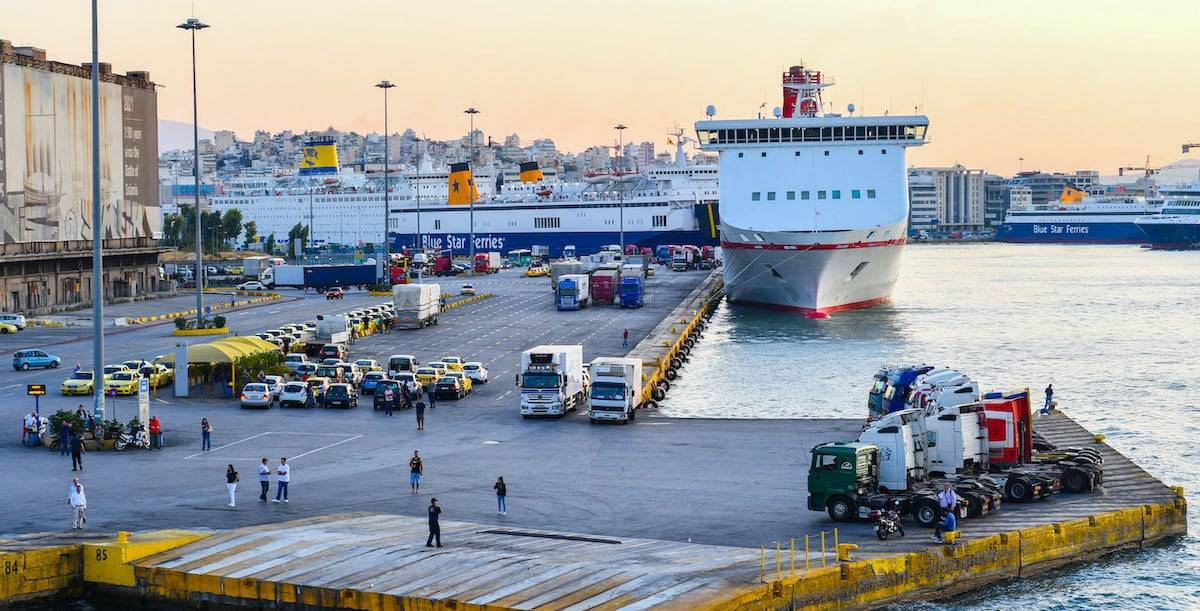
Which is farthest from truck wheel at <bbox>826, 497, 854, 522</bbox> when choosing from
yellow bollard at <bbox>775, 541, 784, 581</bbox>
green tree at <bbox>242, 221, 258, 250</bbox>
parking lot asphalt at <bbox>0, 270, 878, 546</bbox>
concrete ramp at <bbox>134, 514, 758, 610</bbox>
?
green tree at <bbox>242, 221, 258, 250</bbox>

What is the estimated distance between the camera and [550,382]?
136 feet

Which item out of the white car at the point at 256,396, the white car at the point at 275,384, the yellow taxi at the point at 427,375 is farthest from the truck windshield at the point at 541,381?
the white car at the point at 275,384

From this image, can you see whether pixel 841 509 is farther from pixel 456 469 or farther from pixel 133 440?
pixel 133 440

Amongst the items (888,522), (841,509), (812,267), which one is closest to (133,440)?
(841,509)

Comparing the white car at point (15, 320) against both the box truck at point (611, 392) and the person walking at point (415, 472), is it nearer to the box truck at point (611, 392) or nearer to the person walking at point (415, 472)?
the box truck at point (611, 392)

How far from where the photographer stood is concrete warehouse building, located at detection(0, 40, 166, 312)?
7950 centimetres

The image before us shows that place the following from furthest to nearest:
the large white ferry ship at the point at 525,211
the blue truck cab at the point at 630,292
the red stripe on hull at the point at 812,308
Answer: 1. the large white ferry ship at the point at 525,211
2. the blue truck cab at the point at 630,292
3. the red stripe on hull at the point at 812,308

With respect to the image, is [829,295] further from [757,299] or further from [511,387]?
[511,387]

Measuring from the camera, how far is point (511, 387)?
160 feet

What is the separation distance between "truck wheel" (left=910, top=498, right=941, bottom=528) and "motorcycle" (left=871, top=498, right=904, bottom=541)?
0.32 meters

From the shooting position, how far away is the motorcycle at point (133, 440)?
35.9 m

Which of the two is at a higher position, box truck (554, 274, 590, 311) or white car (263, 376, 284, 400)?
box truck (554, 274, 590, 311)

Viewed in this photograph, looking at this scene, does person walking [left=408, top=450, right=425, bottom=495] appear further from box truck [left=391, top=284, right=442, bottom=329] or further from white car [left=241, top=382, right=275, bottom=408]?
box truck [left=391, top=284, right=442, bottom=329]

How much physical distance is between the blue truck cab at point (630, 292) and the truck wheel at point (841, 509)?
55931mm
